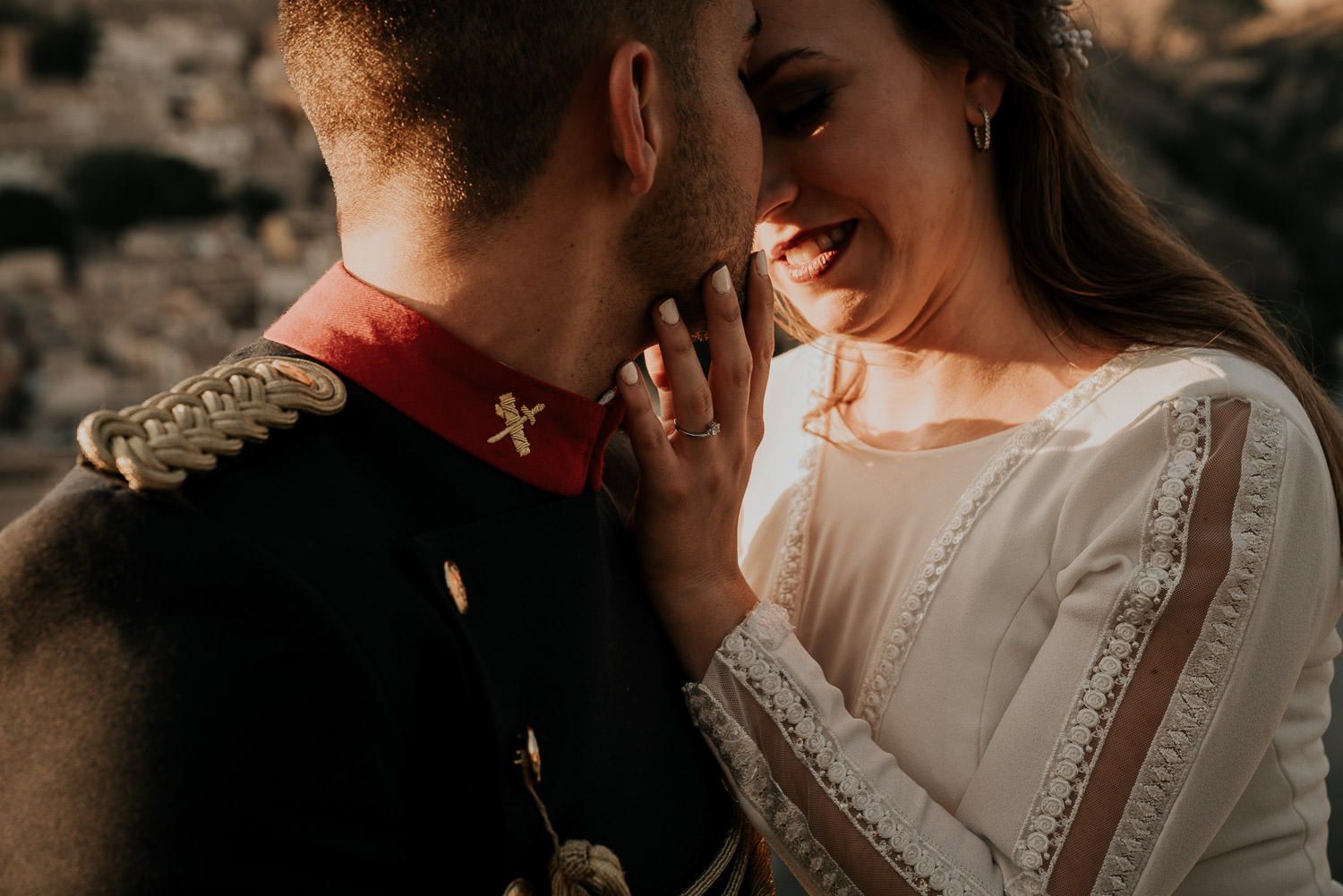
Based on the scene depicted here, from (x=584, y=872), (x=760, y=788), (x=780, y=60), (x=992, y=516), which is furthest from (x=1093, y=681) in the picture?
(x=780, y=60)

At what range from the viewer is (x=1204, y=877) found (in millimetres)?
1644

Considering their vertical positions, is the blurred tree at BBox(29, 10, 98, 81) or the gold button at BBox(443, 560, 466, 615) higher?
the gold button at BBox(443, 560, 466, 615)

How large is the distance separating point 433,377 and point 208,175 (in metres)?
29.7

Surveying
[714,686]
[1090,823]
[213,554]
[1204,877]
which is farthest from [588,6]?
[1204,877]

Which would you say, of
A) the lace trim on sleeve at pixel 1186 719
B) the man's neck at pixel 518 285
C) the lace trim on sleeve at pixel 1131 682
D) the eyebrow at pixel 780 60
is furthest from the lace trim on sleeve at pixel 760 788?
the eyebrow at pixel 780 60

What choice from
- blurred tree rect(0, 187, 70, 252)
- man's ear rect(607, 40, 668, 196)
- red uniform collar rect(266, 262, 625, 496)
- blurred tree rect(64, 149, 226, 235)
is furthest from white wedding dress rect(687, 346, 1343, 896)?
blurred tree rect(64, 149, 226, 235)

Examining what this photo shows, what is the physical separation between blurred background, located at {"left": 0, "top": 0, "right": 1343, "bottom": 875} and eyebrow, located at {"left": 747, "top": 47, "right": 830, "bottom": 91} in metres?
14.4

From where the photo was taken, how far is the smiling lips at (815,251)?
1896 mm

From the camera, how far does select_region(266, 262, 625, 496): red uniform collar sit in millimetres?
1204

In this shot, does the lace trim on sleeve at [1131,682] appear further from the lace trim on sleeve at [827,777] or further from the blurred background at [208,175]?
the blurred background at [208,175]

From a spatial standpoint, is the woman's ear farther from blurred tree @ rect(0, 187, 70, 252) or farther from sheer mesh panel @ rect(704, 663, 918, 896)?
blurred tree @ rect(0, 187, 70, 252)

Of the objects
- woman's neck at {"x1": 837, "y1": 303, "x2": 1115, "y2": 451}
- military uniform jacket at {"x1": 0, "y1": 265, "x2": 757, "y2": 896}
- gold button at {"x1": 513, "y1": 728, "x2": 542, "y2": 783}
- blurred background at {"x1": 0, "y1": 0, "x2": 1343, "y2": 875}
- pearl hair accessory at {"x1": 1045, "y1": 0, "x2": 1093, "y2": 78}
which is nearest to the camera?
military uniform jacket at {"x1": 0, "y1": 265, "x2": 757, "y2": 896}

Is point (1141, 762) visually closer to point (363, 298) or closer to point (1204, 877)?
point (1204, 877)

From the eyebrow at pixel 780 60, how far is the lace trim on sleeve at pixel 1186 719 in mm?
973
